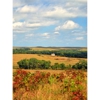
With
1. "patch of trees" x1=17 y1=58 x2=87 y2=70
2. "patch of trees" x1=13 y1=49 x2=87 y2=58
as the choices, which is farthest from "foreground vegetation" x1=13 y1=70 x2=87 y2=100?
"patch of trees" x1=13 y1=49 x2=87 y2=58

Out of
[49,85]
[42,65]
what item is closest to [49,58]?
[42,65]

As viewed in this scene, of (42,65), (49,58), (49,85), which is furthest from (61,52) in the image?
(49,85)

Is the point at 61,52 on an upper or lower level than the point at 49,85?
upper

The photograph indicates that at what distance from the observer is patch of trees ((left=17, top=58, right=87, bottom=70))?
4066 mm

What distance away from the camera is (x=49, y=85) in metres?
4.07

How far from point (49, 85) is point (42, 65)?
0.28 m

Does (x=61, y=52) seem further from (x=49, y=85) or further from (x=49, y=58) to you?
(x=49, y=85)

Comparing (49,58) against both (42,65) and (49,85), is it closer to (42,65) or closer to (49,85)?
(42,65)

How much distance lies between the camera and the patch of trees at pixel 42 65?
4066 millimetres

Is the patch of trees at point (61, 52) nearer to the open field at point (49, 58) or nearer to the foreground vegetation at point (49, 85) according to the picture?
the open field at point (49, 58)

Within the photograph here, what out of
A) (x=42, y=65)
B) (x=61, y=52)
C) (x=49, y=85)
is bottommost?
(x=49, y=85)

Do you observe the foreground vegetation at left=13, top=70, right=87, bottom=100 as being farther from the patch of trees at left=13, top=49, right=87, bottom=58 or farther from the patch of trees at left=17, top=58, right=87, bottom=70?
the patch of trees at left=13, top=49, right=87, bottom=58

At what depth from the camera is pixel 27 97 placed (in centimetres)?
405

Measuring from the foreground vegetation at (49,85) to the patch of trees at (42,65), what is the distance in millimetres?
66
